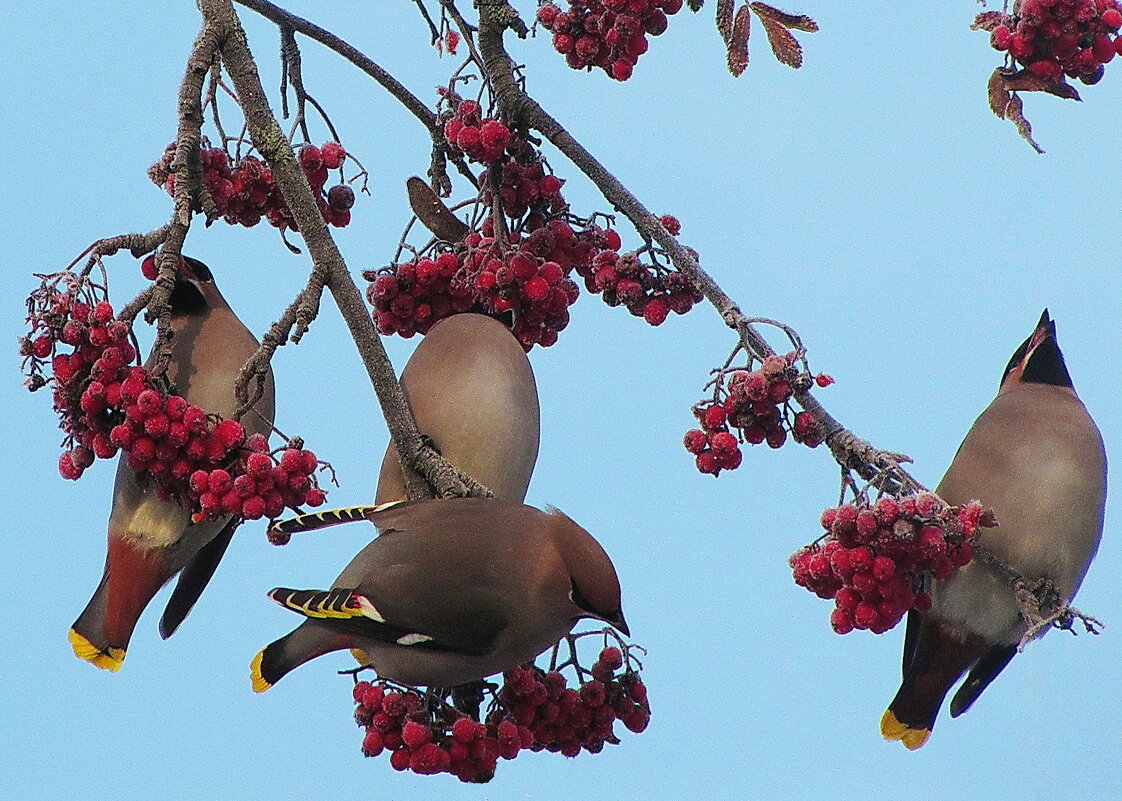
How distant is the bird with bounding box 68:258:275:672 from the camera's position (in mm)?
2404

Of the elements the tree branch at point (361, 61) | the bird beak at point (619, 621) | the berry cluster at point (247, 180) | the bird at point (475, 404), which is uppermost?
the tree branch at point (361, 61)

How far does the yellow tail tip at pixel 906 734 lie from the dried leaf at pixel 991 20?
4.13ft

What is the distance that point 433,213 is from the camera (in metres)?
2.74

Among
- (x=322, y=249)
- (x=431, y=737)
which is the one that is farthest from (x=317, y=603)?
(x=322, y=249)

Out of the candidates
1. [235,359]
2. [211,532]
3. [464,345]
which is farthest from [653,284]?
[211,532]

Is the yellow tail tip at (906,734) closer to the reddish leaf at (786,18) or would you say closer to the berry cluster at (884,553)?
the berry cluster at (884,553)

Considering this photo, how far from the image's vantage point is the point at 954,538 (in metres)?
1.93

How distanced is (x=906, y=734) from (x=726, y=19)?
1.33m

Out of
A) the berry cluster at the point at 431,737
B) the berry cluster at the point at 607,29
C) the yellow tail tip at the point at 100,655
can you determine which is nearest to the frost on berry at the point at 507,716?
the berry cluster at the point at 431,737

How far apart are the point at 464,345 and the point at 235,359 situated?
393 millimetres

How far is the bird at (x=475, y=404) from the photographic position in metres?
2.51

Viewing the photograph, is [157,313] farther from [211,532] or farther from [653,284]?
[653,284]

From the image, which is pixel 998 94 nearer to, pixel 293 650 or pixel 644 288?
pixel 644 288

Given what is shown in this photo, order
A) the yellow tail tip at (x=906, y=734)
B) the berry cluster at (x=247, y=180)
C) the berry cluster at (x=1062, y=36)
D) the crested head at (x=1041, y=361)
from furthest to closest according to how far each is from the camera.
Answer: the crested head at (x=1041, y=361) → the yellow tail tip at (x=906, y=734) → the berry cluster at (x=247, y=180) → the berry cluster at (x=1062, y=36)
